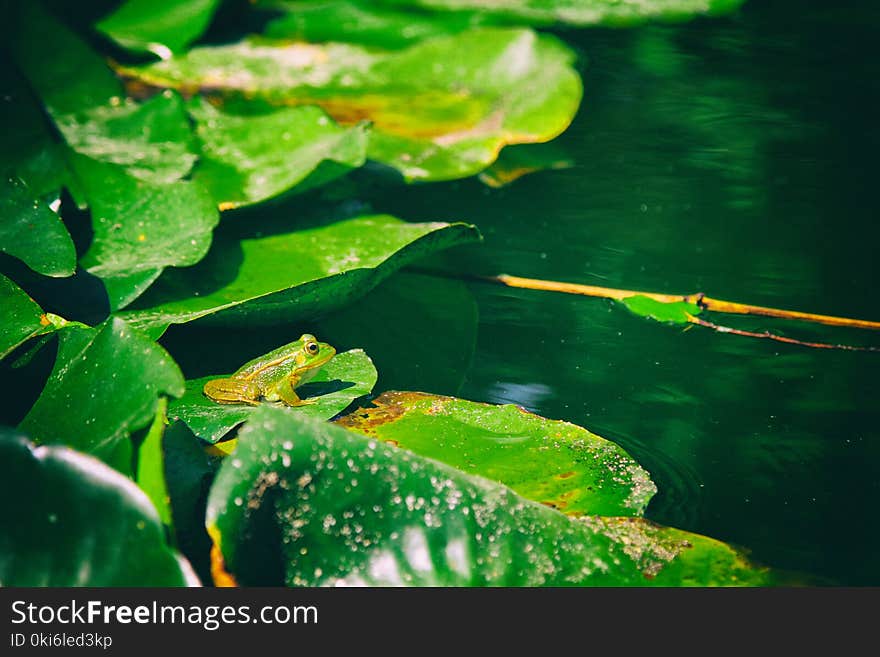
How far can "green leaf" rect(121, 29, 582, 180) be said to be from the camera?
303cm

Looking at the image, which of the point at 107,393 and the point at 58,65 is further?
the point at 58,65

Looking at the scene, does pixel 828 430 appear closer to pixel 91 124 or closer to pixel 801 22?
pixel 91 124

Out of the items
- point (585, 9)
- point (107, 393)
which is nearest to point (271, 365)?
point (107, 393)

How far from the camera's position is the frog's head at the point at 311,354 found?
1752 millimetres

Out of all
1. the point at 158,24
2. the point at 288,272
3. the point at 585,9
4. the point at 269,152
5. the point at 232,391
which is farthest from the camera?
the point at 585,9

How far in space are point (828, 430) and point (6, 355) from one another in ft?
4.97

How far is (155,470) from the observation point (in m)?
1.11

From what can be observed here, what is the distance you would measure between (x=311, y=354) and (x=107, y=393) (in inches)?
20.0

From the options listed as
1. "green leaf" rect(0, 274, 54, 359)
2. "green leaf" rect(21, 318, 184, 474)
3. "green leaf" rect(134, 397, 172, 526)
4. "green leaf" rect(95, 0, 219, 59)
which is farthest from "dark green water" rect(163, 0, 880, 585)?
"green leaf" rect(95, 0, 219, 59)

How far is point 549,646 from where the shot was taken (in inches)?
44.4

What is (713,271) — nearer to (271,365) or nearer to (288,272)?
(288,272)

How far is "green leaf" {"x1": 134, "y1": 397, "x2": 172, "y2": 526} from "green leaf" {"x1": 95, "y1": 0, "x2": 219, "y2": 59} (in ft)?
9.09

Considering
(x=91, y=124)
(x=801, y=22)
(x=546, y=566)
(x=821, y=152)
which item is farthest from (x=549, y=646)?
(x=801, y=22)

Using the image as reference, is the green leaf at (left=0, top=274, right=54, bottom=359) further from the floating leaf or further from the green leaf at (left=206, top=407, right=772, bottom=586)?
the floating leaf
